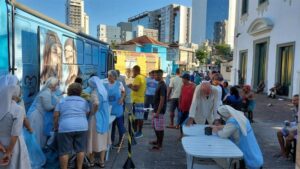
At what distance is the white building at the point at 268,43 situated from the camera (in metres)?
16.8

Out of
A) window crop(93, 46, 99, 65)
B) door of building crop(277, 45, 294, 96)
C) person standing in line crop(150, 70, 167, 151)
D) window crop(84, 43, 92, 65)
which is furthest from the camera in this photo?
door of building crop(277, 45, 294, 96)

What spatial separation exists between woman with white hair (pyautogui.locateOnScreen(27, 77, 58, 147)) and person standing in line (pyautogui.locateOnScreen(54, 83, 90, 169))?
352mm

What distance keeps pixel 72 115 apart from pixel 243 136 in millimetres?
2519

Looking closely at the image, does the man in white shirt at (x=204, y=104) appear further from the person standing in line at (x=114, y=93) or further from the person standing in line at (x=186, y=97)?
the person standing in line at (x=114, y=93)

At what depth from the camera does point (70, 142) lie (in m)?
4.38

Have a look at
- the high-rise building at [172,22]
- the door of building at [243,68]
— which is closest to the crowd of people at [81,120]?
the door of building at [243,68]

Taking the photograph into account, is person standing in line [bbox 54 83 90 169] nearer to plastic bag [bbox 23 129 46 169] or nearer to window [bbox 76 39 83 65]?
plastic bag [bbox 23 129 46 169]

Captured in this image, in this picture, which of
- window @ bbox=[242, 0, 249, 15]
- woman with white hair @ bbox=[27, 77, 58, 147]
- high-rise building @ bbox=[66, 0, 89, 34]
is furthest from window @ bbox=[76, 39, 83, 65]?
window @ bbox=[242, 0, 249, 15]

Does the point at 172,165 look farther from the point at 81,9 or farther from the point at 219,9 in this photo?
the point at 219,9

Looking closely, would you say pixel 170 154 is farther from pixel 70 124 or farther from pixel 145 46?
pixel 145 46

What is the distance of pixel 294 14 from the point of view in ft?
54.2

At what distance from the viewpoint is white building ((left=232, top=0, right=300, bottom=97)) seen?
1677cm

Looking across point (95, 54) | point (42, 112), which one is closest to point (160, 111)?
point (42, 112)

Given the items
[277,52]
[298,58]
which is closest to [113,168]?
[298,58]
